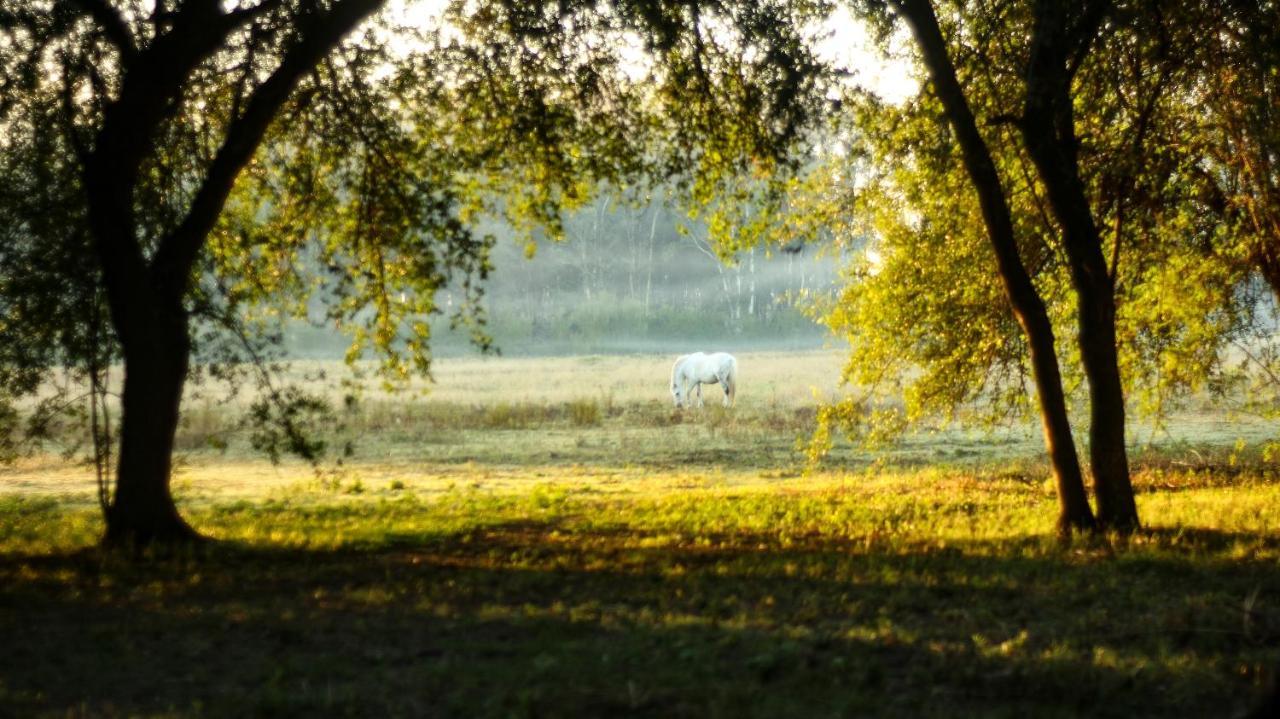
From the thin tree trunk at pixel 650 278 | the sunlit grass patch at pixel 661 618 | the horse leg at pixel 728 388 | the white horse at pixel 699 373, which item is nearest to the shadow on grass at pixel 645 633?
the sunlit grass patch at pixel 661 618

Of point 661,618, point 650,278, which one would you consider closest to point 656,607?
point 661,618

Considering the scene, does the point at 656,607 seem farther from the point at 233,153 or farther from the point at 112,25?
the point at 112,25

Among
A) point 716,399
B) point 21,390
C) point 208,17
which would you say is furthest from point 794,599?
point 716,399

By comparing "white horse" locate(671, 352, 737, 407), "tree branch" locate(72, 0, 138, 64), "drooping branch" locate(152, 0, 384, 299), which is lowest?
"white horse" locate(671, 352, 737, 407)

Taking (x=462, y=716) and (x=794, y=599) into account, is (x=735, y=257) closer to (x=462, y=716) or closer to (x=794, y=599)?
(x=794, y=599)

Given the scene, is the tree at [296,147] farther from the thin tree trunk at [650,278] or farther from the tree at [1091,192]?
the thin tree trunk at [650,278]

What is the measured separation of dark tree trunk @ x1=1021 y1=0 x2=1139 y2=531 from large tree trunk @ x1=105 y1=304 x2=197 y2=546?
10.0 meters

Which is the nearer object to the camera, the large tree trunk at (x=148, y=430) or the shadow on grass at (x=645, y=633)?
the shadow on grass at (x=645, y=633)

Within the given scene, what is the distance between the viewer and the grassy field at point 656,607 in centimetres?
599

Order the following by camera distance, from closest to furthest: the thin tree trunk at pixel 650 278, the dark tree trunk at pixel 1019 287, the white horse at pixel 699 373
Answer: the dark tree trunk at pixel 1019 287
the white horse at pixel 699 373
the thin tree trunk at pixel 650 278

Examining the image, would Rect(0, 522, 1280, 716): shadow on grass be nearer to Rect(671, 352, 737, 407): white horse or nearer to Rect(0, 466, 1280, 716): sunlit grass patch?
Rect(0, 466, 1280, 716): sunlit grass patch

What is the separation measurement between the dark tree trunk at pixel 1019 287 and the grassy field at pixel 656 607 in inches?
29.1

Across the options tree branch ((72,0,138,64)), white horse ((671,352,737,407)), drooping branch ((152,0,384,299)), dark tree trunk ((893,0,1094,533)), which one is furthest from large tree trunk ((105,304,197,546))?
white horse ((671,352,737,407))

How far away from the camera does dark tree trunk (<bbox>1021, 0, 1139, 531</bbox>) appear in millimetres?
11375
